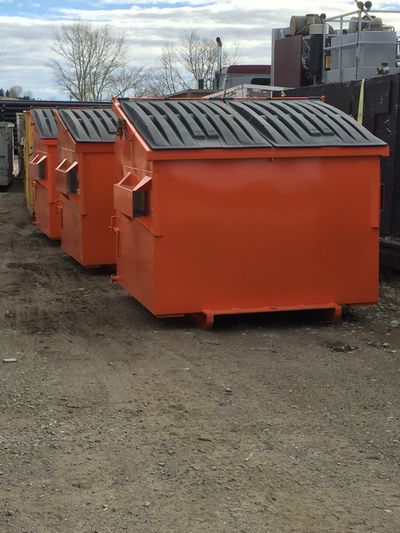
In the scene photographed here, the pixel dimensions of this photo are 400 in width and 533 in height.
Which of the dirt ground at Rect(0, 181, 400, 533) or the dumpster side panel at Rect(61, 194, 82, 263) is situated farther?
the dumpster side panel at Rect(61, 194, 82, 263)

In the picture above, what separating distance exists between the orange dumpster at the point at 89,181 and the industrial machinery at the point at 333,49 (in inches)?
173

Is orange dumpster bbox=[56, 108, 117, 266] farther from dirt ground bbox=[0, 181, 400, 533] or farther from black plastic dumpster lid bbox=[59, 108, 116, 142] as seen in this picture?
dirt ground bbox=[0, 181, 400, 533]

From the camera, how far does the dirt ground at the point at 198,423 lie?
333 centimetres

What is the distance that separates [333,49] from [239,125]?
6.67m

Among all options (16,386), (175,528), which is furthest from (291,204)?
(175,528)

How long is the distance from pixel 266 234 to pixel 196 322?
0.99 metres

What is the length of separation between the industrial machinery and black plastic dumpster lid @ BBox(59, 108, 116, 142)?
4.15m

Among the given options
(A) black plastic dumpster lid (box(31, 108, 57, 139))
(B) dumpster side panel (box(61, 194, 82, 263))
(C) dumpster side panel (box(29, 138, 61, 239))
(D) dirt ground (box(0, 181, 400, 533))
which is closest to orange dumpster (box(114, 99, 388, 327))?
(D) dirt ground (box(0, 181, 400, 533))

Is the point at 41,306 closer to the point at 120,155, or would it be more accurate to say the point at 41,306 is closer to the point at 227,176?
the point at 120,155

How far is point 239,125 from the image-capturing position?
256 inches

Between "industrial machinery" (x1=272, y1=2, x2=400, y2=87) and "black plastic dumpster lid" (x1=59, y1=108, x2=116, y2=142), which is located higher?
"industrial machinery" (x1=272, y1=2, x2=400, y2=87)

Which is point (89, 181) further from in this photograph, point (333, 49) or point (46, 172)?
point (333, 49)

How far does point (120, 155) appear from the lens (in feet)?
23.6

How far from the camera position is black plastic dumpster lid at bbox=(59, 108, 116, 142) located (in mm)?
8744
